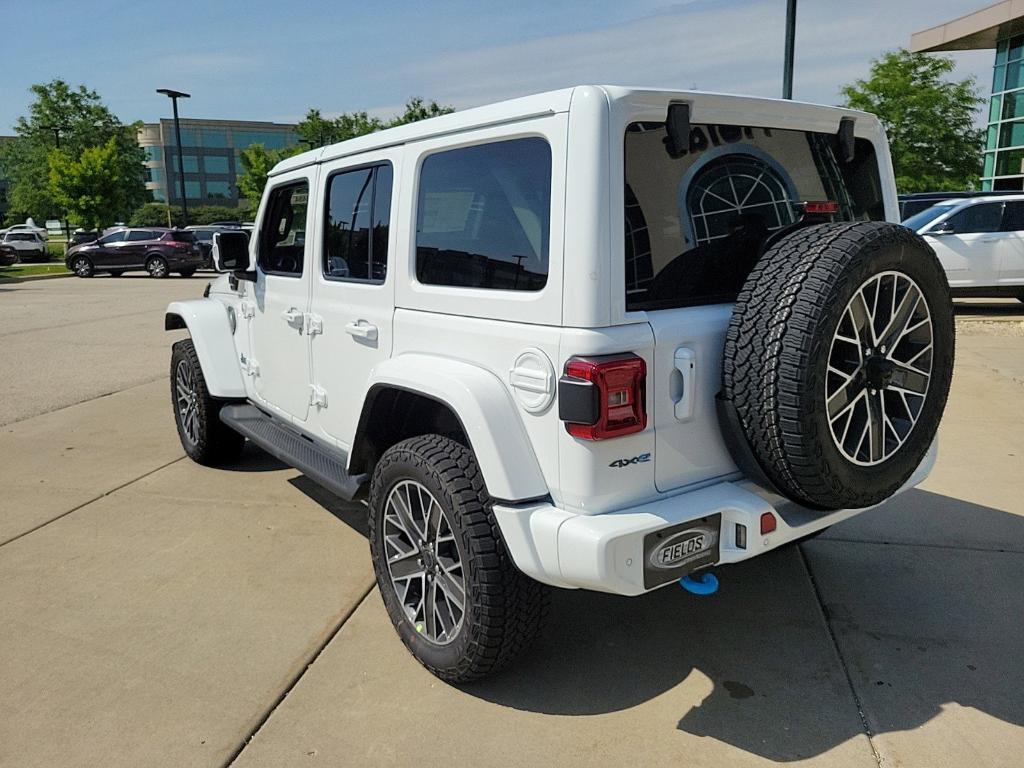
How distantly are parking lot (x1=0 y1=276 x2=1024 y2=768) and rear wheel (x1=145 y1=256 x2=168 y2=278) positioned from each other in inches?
865

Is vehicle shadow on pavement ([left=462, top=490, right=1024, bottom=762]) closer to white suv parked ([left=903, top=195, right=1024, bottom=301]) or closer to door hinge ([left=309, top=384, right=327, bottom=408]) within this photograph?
door hinge ([left=309, top=384, right=327, bottom=408])

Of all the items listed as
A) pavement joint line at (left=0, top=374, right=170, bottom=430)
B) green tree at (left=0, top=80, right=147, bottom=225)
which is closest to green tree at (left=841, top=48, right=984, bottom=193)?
pavement joint line at (left=0, top=374, right=170, bottom=430)

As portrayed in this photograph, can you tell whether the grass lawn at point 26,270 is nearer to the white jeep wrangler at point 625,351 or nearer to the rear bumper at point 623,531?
the white jeep wrangler at point 625,351

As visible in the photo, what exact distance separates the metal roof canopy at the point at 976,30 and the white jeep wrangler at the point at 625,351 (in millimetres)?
28442

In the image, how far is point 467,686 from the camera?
2.96 m

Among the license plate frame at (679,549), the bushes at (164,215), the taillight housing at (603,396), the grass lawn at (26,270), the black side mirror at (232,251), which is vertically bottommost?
the grass lawn at (26,270)

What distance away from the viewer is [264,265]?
458 centimetres

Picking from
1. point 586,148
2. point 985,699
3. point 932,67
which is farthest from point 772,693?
point 932,67

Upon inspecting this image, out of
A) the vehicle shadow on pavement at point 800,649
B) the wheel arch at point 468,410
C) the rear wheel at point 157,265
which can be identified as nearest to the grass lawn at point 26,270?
the rear wheel at point 157,265

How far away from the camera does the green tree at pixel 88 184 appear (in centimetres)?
3912

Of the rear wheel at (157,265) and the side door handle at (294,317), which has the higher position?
the side door handle at (294,317)

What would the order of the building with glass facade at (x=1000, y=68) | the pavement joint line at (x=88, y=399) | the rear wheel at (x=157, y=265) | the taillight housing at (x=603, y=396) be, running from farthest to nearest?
the building with glass facade at (x=1000, y=68)
the rear wheel at (x=157, y=265)
the pavement joint line at (x=88, y=399)
the taillight housing at (x=603, y=396)

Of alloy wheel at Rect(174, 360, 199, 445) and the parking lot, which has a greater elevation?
alloy wheel at Rect(174, 360, 199, 445)

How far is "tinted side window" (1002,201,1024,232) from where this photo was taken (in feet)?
41.0
